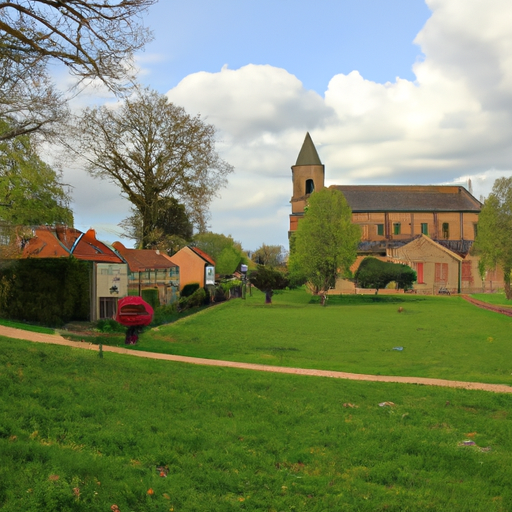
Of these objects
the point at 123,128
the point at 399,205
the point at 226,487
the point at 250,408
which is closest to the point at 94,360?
the point at 250,408

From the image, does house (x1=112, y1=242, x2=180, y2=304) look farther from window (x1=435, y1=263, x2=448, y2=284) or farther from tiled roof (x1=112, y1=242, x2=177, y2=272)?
window (x1=435, y1=263, x2=448, y2=284)

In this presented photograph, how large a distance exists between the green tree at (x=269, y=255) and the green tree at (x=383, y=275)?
45466mm

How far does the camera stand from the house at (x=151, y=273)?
101ft

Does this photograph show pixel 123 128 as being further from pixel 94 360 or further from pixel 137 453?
pixel 137 453

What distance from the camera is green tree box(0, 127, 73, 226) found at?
30781mm

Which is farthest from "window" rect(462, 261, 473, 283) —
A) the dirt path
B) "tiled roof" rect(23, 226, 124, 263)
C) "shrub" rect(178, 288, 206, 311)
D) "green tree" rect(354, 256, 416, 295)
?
the dirt path

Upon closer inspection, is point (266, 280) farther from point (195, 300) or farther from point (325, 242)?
point (195, 300)

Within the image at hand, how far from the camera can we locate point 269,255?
111m

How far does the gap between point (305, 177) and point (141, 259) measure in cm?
5290

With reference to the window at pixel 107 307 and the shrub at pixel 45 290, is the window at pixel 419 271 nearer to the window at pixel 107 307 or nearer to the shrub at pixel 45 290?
the window at pixel 107 307

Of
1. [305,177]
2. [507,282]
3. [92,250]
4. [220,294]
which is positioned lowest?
[220,294]

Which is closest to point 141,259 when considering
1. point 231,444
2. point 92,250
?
point 92,250

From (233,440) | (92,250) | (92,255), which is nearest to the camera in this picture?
(233,440)

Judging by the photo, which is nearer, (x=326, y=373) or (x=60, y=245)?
(x=326, y=373)
